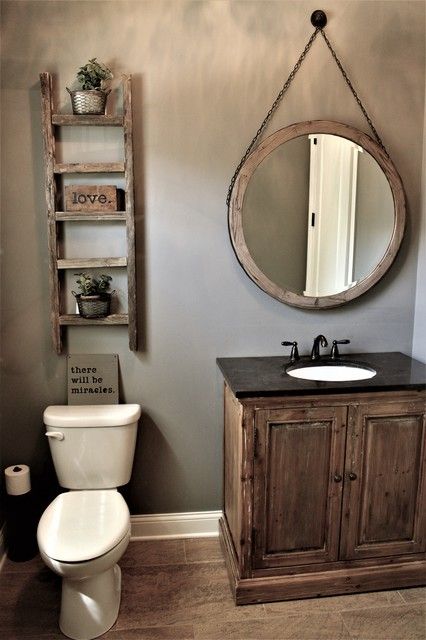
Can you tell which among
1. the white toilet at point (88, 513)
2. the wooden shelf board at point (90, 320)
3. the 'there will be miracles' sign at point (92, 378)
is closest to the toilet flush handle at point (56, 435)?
the white toilet at point (88, 513)

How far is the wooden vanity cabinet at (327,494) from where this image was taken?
2.03 metres

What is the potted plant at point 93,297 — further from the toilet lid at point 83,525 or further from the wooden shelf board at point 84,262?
the toilet lid at point 83,525

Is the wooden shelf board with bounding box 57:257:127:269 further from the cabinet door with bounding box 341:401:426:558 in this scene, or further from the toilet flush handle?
the cabinet door with bounding box 341:401:426:558

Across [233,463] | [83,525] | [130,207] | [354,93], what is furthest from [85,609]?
[354,93]

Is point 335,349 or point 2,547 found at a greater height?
point 335,349

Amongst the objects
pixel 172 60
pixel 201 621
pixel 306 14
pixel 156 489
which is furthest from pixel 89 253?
pixel 201 621

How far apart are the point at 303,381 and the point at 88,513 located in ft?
3.16

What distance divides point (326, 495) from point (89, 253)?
1.41 metres

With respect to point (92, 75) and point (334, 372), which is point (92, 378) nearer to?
point (334, 372)

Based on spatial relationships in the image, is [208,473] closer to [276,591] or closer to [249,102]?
[276,591]

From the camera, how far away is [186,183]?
7.65ft

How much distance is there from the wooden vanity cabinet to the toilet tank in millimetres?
475

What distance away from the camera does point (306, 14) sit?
2.28 metres

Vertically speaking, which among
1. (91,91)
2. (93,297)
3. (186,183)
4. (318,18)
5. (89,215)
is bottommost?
(93,297)
